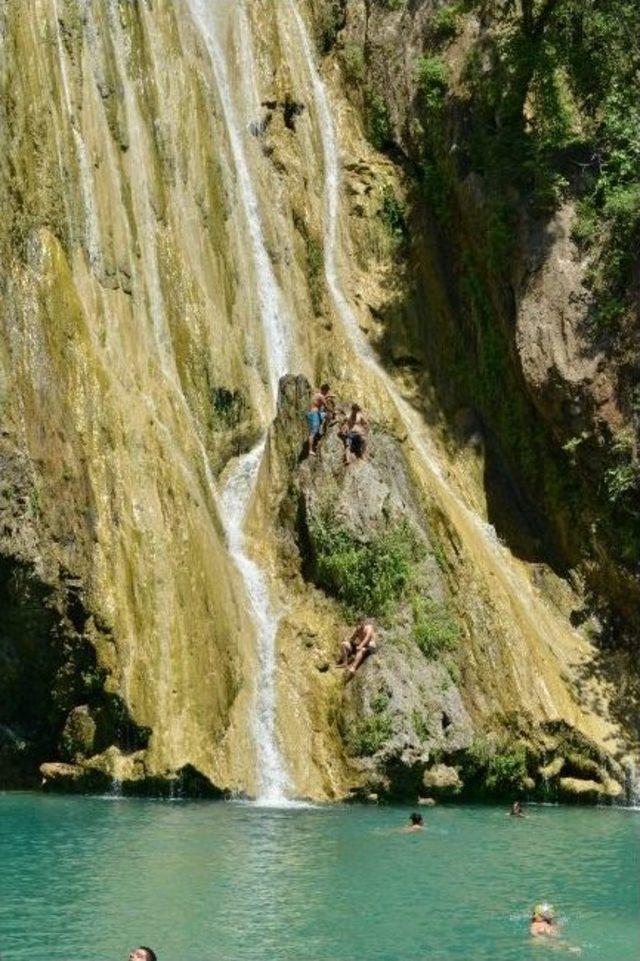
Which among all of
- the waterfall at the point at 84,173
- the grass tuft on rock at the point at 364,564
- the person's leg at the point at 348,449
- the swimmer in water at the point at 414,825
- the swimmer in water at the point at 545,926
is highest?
the waterfall at the point at 84,173

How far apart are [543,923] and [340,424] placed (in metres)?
14.7

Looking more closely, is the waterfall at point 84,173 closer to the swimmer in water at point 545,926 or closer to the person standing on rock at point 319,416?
the person standing on rock at point 319,416

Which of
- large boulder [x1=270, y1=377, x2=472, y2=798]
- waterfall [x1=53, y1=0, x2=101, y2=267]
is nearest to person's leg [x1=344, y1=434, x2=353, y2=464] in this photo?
large boulder [x1=270, y1=377, x2=472, y2=798]

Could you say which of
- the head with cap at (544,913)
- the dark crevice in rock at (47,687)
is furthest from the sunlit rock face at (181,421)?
the head with cap at (544,913)

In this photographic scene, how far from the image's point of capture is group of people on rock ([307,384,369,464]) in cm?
2833

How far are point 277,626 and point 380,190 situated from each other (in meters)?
13.4

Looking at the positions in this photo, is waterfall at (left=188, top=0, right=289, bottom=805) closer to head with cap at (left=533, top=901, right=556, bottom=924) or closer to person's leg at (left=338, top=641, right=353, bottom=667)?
person's leg at (left=338, top=641, right=353, bottom=667)

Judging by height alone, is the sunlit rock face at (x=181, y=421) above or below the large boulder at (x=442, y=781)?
above

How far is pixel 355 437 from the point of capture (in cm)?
2834

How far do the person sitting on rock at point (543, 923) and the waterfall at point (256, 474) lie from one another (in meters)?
9.71

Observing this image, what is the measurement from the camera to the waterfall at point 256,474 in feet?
82.8

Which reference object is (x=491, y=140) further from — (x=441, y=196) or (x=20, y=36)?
(x=20, y=36)

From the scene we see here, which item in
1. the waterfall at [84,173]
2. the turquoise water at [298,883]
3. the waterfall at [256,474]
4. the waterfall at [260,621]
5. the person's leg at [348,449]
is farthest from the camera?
the waterfall at [84,173]

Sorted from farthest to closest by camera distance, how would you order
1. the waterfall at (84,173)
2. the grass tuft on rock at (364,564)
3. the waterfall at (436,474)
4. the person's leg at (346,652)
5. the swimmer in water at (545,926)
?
the waterfall at (436,474) < the waterfall at (84,173) < the grass tuft on rock at (364,564) < the person's leg at (346,652) < the swimmer in water at (545,926)
